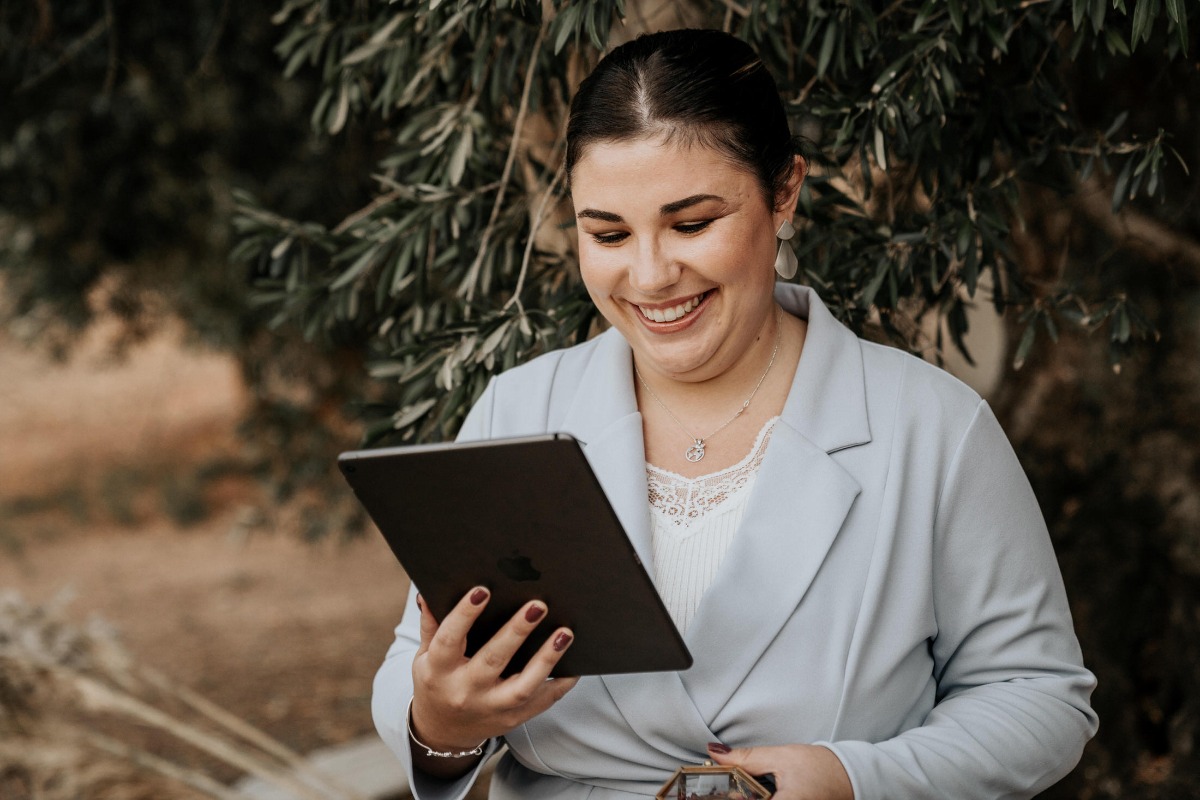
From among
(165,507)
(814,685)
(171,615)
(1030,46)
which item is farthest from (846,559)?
(165,507)

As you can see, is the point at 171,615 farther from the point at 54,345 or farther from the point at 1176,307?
the point at 1176,307

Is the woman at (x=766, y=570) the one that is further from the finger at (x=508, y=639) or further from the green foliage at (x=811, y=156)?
the green foliage at (x=811, y=156)

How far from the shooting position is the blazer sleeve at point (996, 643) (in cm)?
164

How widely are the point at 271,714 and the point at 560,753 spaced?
552 cm

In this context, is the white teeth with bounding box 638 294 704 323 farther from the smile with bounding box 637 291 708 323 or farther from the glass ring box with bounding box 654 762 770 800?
the glass ring box with bounding box 654 762 770 800

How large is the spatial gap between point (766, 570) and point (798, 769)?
0.28 m

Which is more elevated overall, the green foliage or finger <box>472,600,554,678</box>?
the green foliage

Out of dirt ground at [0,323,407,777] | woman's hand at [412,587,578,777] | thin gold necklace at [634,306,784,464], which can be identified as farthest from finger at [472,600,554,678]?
dirt ground at [0,323,407,777]

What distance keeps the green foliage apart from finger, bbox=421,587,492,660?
0.90m

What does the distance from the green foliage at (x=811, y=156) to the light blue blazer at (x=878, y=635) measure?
668mm

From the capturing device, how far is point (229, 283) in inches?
222

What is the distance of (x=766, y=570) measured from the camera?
67.6 inches

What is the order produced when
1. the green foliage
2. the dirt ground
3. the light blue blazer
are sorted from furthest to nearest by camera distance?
the dirt ground < the green foliage < the light blue blazer

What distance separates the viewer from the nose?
1690 millimetres
